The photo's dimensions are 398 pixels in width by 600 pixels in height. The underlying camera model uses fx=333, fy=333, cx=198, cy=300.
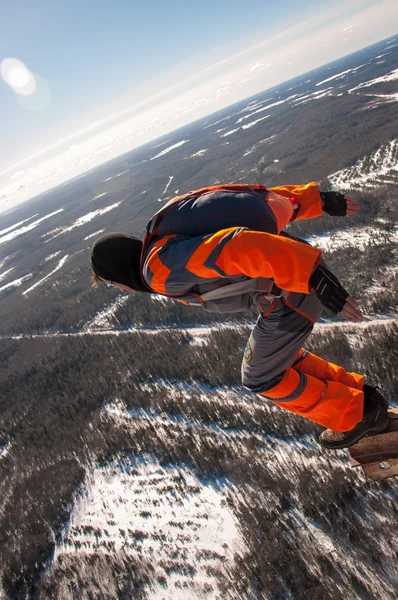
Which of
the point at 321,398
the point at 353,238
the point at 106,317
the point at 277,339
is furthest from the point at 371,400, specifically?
the point at 106,317

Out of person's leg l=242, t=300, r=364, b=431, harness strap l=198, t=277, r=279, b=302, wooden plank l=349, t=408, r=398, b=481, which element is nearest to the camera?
harness strap l=198, t=277, r=279, b=302

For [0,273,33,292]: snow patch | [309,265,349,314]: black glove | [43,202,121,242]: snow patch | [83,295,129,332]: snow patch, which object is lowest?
[83,295,129,332]: snow patch

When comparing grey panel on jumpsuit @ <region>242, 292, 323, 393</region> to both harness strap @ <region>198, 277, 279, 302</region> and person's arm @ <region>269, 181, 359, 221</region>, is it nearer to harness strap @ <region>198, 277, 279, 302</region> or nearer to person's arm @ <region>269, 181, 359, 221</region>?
harness strap @ <region>198, 277, 279, 302</region>

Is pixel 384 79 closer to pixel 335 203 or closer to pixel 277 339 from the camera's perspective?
pixel 335 203

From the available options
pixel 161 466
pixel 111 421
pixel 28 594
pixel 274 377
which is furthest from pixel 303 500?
pixel 111 421

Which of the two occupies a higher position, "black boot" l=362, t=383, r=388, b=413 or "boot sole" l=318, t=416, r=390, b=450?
"black boot" l=362, t=383, r=388, b=413

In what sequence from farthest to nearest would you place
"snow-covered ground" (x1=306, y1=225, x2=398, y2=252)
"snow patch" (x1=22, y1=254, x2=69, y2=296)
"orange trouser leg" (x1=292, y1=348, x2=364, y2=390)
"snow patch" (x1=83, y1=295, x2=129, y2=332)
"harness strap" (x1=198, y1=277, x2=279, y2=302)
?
"snow patch" (x1=22, y1=254, x2=69, y2=296)
"snow patch" (x1=83, y1=295, x2=129, y2=332)
"snow-covered ground" (x1=306, y1=225, x2=398, y2=252)
"orange trouser leg" (x1=292, y1=348, x2=364, y2=390)
"harness strap" (x1=198, y1=277, x2=279, y2=302)

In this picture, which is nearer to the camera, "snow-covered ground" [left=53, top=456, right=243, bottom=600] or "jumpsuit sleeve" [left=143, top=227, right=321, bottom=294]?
"jumpsuit sleeve" [left=143, top=227, right=321, bottom=294]

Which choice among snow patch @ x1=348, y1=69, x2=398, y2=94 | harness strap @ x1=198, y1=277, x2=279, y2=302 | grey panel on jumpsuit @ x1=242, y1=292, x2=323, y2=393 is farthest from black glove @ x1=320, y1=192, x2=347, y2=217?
snow patch @ x1=348, y1=69, x2=398, y2=94
